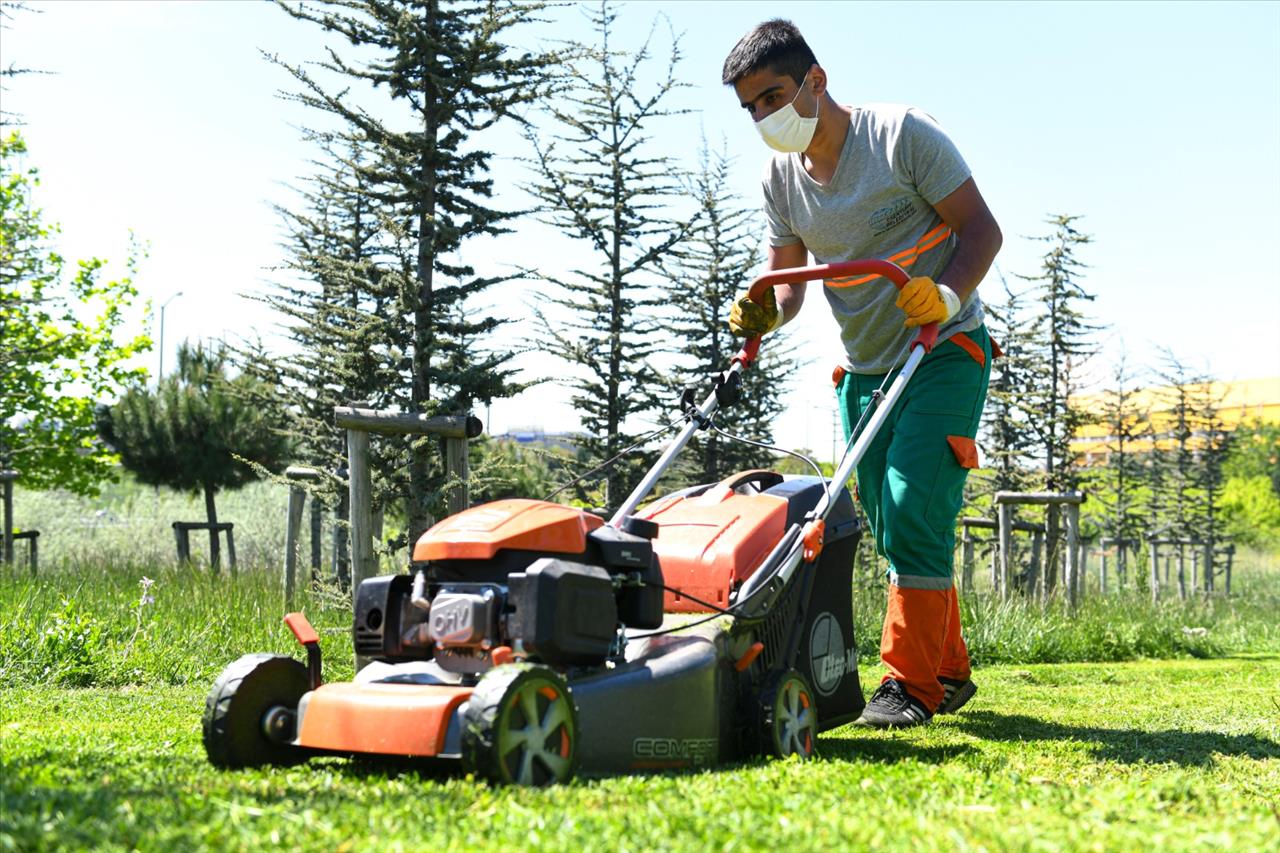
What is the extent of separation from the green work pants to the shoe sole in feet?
2.02

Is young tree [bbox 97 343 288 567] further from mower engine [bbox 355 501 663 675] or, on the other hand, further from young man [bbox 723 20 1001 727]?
mower engine [bbox 355 501 663 675]

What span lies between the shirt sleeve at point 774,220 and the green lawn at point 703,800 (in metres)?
1.82

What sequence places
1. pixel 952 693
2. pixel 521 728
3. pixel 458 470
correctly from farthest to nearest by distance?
pixel 458 470
pixel 952 693
pixel 521 728

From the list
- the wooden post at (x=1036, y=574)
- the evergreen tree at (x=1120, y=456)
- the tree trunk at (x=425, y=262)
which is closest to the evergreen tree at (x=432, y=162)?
the tree trunk at (x=425, y=262)

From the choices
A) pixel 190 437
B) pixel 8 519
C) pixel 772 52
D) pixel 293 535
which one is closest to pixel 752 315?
pixel 772 52

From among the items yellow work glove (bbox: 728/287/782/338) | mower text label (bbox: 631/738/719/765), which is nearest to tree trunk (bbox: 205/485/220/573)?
yellow work glove (bbox: 728/287/782/338)

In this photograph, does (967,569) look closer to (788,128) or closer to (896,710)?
(896,710)

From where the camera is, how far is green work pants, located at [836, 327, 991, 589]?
4.32 metres

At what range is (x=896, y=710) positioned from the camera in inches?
171

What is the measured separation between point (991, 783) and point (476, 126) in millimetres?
6307

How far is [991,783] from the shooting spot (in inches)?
120

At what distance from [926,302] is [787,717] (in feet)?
4.63

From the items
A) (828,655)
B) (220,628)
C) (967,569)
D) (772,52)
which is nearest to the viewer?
(828,655)

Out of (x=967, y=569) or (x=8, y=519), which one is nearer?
(x=967, y=569)
